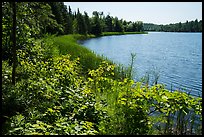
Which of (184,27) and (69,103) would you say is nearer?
(69,103)

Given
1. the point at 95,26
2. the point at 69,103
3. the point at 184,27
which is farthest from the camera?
the point at 184,27

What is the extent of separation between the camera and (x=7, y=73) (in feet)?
16.4

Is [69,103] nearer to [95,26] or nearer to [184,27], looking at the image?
[95,26]

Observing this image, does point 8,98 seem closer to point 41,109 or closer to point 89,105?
point 41,109

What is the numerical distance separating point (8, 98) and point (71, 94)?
0.94 m

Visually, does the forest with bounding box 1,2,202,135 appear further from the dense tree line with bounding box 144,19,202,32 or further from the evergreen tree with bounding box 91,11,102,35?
the dense tree line with bounding box 144,19,202,32

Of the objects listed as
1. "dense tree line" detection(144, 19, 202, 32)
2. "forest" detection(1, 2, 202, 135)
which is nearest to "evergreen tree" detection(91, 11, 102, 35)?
"dense tree line" detection(144, 19, 202, 32)

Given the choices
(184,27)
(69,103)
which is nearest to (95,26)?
(69,103)

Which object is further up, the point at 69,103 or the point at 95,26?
the point at 95,26

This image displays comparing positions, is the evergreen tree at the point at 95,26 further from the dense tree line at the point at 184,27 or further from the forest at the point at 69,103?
the forest at the point at 69,103

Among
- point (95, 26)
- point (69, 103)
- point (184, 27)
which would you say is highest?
point (95, 26)

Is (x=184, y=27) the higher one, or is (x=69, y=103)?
(x=184, y=27)

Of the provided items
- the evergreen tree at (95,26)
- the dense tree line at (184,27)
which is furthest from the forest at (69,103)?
the dense tree line at (184,27)

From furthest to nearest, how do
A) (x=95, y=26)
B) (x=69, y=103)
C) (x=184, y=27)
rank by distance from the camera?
(x=184, y=27)
(x=95, y=26)
(x=69, y=103)
